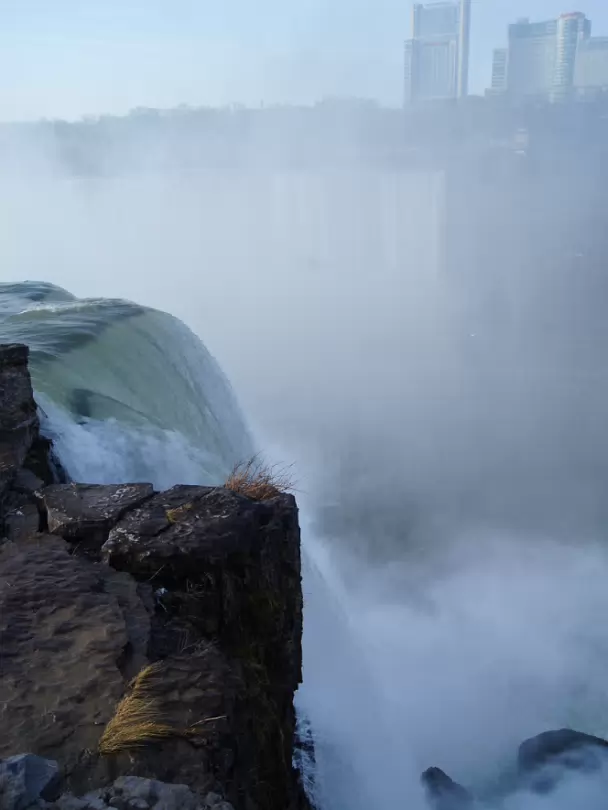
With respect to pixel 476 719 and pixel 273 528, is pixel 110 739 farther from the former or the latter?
pixel 476 719

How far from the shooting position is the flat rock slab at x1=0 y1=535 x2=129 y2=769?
2678 millimetres

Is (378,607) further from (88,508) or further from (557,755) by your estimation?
(88,508)

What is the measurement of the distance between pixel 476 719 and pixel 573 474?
10.5 meters

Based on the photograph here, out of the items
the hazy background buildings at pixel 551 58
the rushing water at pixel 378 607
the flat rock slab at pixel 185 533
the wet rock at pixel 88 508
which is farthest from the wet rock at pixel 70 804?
the hazy background buildings at pixel 551 58

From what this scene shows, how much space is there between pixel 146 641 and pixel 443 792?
5358 millimetres

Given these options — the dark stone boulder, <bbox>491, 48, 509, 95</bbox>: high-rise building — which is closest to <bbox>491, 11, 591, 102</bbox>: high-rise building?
<bbox>491, 48, 509, 95</bbox>: high-rise building

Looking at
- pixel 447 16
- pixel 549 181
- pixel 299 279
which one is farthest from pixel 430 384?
pixel 447 16

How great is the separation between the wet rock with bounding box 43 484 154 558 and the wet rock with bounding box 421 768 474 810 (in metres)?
4.87

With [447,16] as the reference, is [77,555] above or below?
below

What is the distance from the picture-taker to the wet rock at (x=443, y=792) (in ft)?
23.6

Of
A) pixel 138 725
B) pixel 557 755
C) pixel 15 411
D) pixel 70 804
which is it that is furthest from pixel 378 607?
pixel 70 804

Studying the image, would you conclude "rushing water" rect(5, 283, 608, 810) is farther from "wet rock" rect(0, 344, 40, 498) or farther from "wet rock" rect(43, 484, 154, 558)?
"wet rock" rect(43, 484, 154, 558)

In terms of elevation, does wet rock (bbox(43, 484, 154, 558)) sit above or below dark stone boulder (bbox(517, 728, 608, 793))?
above

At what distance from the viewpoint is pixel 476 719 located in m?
8.99
